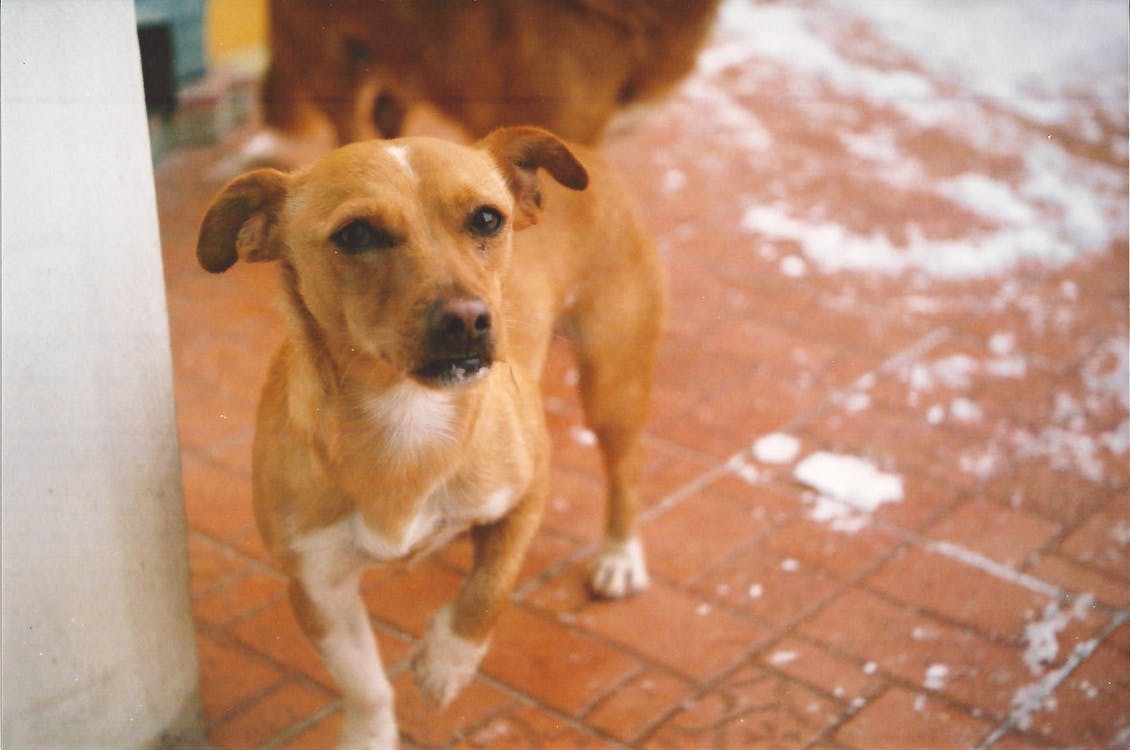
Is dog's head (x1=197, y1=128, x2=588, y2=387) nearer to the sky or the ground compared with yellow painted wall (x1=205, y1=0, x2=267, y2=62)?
nearer to the sky

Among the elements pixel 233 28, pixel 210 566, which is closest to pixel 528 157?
pixel 210 566

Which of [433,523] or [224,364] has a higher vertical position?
[433,523]

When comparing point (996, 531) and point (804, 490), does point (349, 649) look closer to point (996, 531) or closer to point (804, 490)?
point (804, 490)

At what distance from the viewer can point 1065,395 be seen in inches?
156

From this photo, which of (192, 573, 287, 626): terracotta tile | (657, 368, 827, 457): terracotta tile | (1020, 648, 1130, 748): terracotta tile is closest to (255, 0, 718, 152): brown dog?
(657, 368, 827, 457): terracotta tile

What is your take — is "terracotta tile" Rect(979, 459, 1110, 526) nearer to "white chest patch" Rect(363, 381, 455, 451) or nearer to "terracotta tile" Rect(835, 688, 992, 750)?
"terracotta tile" Rect(835, 688, 992, 750)

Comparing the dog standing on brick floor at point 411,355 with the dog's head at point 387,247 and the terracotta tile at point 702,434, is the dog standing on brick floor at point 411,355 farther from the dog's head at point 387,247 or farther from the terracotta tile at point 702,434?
the terracotta tile at point 702,434

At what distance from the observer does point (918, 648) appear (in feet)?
9.37

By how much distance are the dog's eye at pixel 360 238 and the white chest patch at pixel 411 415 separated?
30 centimetres

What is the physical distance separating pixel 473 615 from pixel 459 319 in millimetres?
786

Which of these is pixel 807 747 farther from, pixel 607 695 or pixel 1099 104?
pixel 1099 104

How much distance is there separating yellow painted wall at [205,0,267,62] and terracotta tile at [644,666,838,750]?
423cm

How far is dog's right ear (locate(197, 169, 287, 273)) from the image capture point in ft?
6.28

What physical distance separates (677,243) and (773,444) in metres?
1.44
